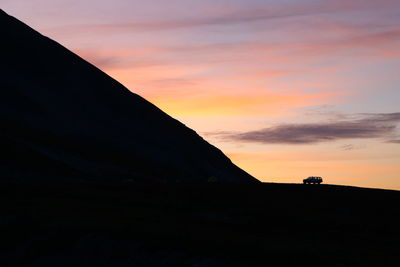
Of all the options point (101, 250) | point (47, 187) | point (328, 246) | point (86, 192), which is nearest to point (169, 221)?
point (101, 250)

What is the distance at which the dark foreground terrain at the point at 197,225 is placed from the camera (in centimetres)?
4600

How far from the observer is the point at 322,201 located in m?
82.1

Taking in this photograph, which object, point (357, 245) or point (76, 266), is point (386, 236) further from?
point (76, 266)

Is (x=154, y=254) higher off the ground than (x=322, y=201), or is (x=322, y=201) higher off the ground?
(x=322, y=201)

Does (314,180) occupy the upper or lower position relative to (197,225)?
upper

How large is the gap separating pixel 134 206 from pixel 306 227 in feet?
60.9

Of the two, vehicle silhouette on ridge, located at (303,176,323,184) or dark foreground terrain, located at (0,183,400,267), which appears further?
vehicle silhouette on ridge, located at (303,176,323,184)

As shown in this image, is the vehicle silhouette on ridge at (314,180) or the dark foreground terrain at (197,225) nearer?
the dark foreground terrain at (197,225)

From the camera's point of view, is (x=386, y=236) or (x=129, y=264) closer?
(x=129, y=264)

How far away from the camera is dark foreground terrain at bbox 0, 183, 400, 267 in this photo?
46000 mm

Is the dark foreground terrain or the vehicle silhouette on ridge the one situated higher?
the vehicle silhouette on ridge

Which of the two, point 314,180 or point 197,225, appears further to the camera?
point 314,180

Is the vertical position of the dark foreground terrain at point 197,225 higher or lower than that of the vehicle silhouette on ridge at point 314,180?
lower

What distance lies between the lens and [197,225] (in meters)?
58.8
